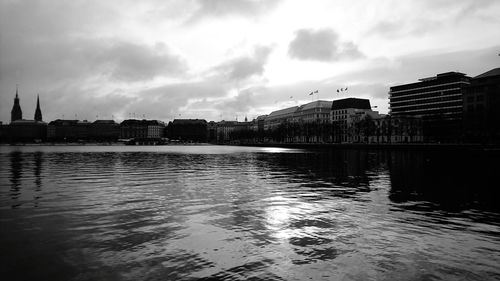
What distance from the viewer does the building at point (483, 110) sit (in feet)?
364

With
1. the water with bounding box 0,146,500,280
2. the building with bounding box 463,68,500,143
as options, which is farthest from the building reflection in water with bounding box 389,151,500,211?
the building with bounding box 463,68,500,143

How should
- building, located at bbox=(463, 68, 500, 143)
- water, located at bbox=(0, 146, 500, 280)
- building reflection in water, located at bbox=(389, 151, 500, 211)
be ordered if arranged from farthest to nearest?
building, located at bbox=(463, 68, 500, 143) → building reflection in water, located at bbox=(389, 151, 500, 211) → water, located at bbox=(0, 146, 500, 280)

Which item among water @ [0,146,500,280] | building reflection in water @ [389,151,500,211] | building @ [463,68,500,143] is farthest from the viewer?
building @ [463,68,500,143]

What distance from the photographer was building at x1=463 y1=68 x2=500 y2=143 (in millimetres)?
110875

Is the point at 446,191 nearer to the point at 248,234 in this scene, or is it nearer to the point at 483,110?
the point at 248,234

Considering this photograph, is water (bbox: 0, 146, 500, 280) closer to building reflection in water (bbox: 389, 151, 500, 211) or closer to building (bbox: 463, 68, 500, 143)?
building reflection in water (bbox: 389, 151, 500, 211)

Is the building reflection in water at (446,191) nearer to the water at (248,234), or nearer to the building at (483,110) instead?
the water at (248,234)

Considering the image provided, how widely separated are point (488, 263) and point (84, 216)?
61.9 ft

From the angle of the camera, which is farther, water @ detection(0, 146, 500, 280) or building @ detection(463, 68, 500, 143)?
building @ detection(463, 68, 500, 143)

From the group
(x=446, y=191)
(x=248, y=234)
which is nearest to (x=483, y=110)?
(x=446, y=191)

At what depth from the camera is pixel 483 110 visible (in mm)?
127375

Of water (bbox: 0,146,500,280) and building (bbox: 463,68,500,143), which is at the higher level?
building (bbox: 463,68,500,143)

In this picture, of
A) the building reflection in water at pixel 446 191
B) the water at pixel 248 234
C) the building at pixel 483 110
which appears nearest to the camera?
the water at pixel 248 234

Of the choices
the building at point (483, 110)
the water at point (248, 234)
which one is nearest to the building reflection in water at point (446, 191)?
the water at point (248, 234)
